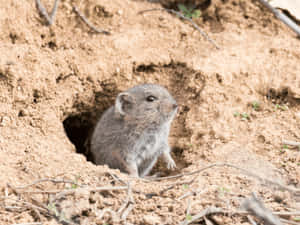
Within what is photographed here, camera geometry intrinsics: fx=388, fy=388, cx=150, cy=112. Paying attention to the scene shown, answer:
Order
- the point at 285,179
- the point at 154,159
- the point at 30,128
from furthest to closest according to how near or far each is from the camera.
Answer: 1. the point at 154,159
2. the point at 30,128
3. the point at 285,179

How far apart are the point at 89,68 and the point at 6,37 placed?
136cm

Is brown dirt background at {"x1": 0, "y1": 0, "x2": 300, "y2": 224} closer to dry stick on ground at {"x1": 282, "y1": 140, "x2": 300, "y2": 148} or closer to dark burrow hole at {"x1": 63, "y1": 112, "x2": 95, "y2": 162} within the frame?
dark burrow hole at {"x1": 63, "y1": 112, "x2": 95, "y2": 162}

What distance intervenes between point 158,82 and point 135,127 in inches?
53.4

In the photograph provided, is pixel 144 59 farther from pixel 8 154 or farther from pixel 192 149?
pixel 8 154

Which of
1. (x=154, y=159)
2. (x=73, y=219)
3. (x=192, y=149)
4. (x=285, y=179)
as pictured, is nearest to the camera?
(x=73, y=219)

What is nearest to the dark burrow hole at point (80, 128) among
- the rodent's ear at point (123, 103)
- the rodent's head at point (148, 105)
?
the rodent's ear at point (123, 103)

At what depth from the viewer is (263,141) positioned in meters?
5.47

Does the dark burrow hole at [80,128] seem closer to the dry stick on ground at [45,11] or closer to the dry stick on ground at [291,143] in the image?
the dry stick on ground at [45,11]

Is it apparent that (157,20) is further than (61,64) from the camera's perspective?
Yes

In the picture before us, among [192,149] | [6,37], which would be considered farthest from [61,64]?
[192,149]

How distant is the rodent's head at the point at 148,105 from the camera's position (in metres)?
5.92

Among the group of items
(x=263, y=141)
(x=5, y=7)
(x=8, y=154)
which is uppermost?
(x=263, y=141)

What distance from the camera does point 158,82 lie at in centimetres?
704

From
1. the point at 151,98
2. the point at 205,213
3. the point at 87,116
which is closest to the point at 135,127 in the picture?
the point at 151,98
